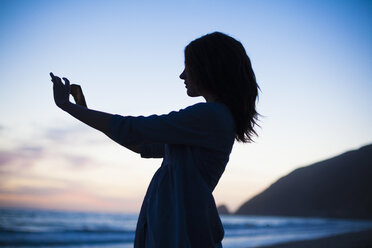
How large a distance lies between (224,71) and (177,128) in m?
0.36

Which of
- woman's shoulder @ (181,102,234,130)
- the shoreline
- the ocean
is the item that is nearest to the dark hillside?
the ocean

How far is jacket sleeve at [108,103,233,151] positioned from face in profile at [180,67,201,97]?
220 mm

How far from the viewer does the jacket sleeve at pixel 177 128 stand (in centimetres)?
129

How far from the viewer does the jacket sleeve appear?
50.8 inches

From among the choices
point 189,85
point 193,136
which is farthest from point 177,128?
point 189,85

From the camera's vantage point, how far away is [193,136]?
4.42ft

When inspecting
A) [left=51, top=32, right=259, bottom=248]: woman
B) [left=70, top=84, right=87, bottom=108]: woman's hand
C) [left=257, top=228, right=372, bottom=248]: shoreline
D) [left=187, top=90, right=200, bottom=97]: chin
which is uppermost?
[left=70, top=84, right=87, bottom=108]: woman's hand

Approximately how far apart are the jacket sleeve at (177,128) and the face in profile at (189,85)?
8.7 inches

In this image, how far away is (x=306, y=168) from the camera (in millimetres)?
90125

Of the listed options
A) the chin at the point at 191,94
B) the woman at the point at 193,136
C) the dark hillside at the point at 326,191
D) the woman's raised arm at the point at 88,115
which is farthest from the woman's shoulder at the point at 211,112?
the dark hillside at the point at 326,191

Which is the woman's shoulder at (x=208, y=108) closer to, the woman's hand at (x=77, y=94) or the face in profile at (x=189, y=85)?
the face in profile at (x=189, y=85)

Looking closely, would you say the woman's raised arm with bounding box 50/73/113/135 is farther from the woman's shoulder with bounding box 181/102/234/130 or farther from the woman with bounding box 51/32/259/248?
the woman's shoulder with bounding box 181/102/234/130

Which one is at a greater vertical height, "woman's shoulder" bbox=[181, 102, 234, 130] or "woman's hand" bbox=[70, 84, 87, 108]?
"woman's hand" bbox=[70, 84, 87, 108]

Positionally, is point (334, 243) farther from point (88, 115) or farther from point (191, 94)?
point (88, 115)
